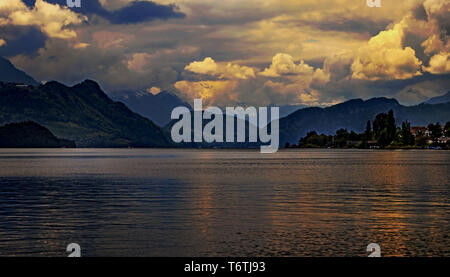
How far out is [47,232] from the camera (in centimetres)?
4694

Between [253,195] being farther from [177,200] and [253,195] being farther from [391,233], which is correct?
[391,233]

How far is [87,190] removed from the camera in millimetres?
91188

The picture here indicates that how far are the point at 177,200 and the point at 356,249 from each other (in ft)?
127

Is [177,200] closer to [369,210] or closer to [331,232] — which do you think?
[369,210]

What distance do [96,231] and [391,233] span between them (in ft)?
81.9

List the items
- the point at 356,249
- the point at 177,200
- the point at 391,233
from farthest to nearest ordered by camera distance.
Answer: the point at 177,200
the point at 391,233
the point at 356,249

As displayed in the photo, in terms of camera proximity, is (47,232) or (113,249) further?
(47,232)
